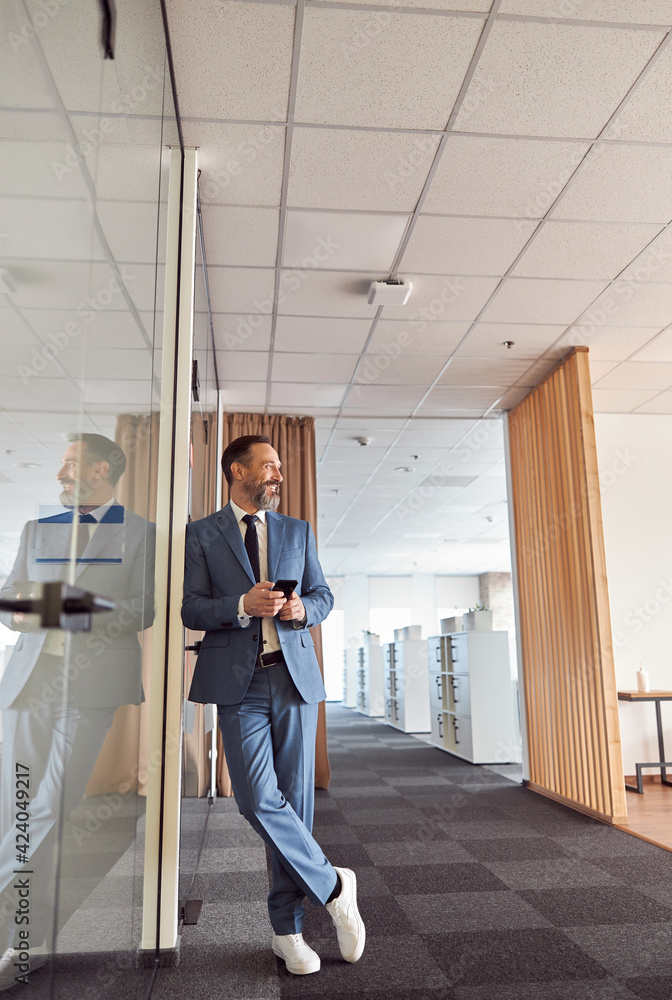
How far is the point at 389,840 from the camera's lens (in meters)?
3.60

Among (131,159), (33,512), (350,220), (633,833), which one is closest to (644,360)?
(350,220)

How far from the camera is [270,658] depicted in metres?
2.16

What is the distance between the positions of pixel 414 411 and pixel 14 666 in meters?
5.10

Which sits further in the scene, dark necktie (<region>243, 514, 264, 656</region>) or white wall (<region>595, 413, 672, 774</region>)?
white wall (<region>595, 413, 672, 774</region>)

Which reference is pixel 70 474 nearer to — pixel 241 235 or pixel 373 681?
pixel 241 235

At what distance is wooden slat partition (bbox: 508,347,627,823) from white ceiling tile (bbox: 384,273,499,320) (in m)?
0.95

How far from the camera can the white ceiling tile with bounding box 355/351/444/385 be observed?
466 centimetres

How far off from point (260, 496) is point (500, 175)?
1.64 metres

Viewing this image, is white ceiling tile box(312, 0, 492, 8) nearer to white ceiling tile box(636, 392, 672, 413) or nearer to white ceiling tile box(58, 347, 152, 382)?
white ceiling tile box(58, 347, 152, 382)

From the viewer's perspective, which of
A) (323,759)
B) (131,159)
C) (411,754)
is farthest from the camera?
(411,754)

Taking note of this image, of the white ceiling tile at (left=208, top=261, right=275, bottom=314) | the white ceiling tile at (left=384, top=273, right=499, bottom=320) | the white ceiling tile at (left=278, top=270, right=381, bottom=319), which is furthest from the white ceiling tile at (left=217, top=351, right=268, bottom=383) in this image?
the white ceiling tile at (left=384, top=273, right=499, bottom=320)

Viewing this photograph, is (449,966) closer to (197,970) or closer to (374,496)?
(197,970)

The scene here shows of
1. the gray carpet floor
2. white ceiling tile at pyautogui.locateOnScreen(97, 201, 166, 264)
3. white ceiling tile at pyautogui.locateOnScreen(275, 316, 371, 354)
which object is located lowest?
the gray carpet floor

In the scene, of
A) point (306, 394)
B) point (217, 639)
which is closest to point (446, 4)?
point (217, 639)
